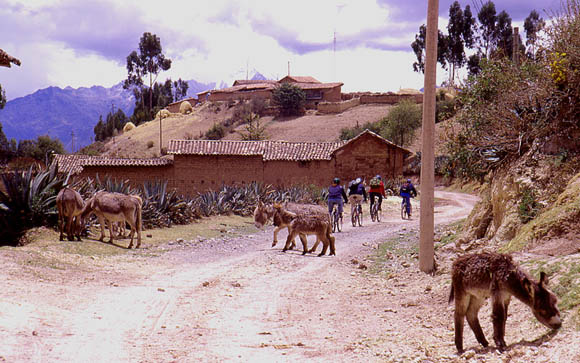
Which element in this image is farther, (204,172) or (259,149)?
(259,149)

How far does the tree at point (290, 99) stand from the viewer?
84.5 m

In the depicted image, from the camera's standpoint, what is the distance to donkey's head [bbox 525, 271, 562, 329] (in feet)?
17.7

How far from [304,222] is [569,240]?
22.5 ft

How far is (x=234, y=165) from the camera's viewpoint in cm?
3744

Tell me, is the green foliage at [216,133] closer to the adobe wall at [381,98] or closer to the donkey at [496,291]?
the adobe wall at [381,98]

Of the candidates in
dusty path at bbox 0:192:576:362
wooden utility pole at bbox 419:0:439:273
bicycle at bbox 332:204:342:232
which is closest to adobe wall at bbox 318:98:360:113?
bicycle at bbox 332:204:342:232

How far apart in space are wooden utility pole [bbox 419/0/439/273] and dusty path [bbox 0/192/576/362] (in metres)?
0.93

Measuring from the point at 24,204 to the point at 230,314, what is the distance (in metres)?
10.0

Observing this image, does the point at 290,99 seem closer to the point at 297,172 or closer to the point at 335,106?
the point at 335,106

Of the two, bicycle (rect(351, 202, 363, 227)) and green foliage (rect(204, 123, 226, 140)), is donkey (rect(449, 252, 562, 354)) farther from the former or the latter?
green foliage (rect(204, 123, 226, 140))

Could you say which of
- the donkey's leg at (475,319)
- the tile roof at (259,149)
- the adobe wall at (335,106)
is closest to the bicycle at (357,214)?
the tile roof at (259,149)

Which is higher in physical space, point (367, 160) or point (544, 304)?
point (367, 160)

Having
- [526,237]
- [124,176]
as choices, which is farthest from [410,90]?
[526,237]

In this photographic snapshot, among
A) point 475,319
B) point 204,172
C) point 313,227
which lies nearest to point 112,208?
point 313,227
